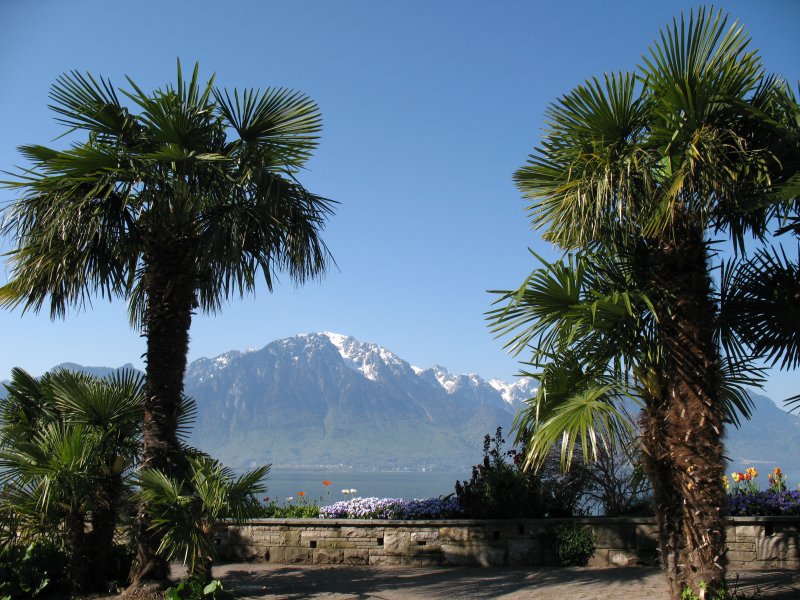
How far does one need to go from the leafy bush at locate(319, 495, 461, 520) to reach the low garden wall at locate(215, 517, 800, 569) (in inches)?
17.7

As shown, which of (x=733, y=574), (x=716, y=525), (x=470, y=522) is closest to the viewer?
(x=716, y=525)

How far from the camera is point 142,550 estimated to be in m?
8.59

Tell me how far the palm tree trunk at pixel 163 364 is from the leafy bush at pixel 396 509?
413 cm

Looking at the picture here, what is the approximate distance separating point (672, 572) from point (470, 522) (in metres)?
4.53

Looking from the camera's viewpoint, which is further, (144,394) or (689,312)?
(144,394)

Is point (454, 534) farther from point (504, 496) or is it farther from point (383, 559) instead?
point (383, 559)

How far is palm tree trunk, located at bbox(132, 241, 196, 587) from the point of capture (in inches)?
339

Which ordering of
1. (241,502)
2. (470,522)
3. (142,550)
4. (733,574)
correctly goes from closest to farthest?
(241,502) < (142,550) < (733,574) < (470,522)

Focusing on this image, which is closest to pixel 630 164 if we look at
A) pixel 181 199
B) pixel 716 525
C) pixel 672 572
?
pixel 716 525

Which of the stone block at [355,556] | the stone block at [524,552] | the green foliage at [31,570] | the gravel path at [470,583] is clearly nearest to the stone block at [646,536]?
the gravel path at [470,583]

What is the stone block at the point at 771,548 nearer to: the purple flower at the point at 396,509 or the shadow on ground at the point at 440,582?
the shadow on ground at the point at 440,582

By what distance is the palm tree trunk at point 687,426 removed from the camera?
21.8 feet

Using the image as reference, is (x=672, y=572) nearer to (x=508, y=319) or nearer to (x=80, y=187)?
(x=508, y=319)

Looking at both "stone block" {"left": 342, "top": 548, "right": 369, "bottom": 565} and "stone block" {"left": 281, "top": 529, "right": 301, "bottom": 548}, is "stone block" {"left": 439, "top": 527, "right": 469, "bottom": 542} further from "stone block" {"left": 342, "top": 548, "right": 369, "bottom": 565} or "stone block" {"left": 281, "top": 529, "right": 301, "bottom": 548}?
"stone block" {"left": 281, "top": 529, "right": 301, "bottom": 548}
